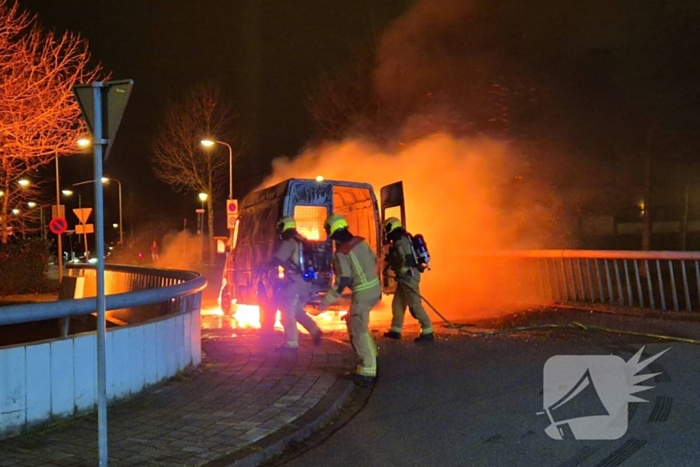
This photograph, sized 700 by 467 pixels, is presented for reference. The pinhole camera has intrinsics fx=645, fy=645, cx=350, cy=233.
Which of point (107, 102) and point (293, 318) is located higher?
point (107, 102)

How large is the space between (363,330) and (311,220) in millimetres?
4811

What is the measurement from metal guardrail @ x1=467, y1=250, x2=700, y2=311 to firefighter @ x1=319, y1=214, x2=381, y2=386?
5408mm

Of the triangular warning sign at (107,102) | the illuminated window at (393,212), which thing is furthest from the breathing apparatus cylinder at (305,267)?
the triangular warning sign at (107,102)

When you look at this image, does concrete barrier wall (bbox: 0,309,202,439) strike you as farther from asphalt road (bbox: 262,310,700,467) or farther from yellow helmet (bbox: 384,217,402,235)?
yellow helmet (bbox: 384,217,402,235)

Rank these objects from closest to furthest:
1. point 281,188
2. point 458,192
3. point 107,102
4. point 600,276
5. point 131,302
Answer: point 107,102, point 131,302, point 281,188, point 600,276, point 458,192

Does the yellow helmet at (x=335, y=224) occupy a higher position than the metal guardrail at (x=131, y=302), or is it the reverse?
the yellow helmet at (x=335, y=224)

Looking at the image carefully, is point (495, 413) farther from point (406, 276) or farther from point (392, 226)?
point (392, 226)

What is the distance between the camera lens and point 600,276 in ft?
35.7

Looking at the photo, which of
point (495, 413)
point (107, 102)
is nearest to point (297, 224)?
point (495, 413)

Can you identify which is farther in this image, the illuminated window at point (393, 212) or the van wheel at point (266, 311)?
the illuminated window at point (393, 212)

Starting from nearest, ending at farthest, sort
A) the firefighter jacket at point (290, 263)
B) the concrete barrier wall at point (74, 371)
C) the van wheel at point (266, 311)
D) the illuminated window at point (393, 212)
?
the concrete barrier wall at point (74, 371) → the firefighter jacket at point (290, 263) → the van wheel at point (266, 311) → the illuminated window at point (393, 212)

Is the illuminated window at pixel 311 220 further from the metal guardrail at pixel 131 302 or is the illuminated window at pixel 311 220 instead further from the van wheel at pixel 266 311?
the metal guardrail at pixel 131 302

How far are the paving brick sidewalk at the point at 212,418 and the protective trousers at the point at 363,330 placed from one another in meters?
0.31

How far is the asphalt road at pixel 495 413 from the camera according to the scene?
4.27 metres
